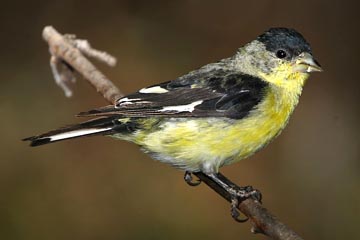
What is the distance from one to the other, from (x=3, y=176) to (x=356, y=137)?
3.36 m

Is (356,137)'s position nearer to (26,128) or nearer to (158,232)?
(158,232)

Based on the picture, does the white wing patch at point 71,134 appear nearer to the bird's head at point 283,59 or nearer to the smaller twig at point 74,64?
the smaller twig at point 74,64

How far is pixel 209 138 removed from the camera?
14.8 feet

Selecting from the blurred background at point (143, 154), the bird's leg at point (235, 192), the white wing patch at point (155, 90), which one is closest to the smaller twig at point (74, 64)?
the white wing patch at point (155, 90)

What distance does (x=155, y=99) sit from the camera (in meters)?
4.54

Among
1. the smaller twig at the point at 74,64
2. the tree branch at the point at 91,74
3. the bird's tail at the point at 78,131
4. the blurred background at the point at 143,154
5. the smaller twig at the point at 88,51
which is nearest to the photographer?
the tree branch at the point at 91,74

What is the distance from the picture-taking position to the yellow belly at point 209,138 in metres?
4.51

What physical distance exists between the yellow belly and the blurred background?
2.29 m

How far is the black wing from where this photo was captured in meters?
4.45

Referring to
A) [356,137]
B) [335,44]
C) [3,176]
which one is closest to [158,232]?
[3,176]

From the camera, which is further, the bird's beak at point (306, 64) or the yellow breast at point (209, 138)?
the bird's beak at point (306, 64)

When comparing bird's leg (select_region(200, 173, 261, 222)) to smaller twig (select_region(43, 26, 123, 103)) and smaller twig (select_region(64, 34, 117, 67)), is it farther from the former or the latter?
smaller twig (select_region(64, 34, 117, 67))

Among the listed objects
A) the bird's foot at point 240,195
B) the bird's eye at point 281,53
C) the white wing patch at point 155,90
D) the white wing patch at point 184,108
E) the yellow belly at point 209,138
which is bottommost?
the bird's foot at point 240,195

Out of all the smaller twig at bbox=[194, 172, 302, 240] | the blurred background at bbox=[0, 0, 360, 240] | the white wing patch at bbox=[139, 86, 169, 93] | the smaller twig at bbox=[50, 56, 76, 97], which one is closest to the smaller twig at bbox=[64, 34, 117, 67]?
the smaller twig at bbox=[50, 56, 76, 97]
